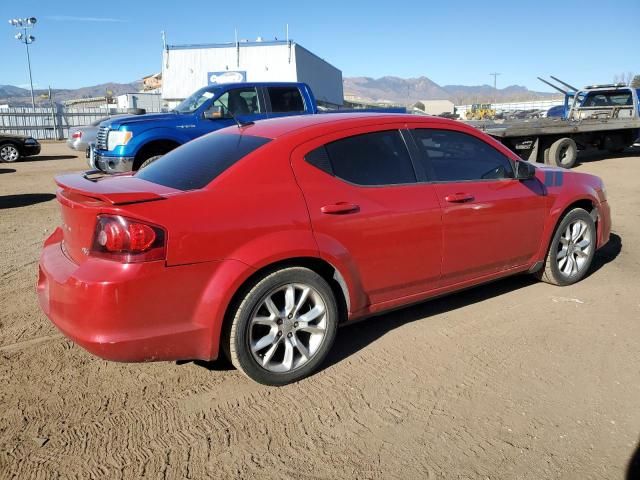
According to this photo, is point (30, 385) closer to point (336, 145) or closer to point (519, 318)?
point (336, 145)

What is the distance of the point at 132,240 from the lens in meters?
2.72

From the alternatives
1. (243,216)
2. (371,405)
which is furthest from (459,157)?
(371,405)

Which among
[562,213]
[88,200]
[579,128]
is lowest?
[562,213]

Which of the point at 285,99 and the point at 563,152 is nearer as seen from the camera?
the point at 285,99

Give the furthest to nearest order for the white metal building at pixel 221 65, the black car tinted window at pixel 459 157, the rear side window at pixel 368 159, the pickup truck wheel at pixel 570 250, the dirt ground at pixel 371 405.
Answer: the white metal building at pixel 221 65
the pickup truck wheel at pixel 570 250
the black car tinted window at pixel 459 157
the rear side window at pixel 368 159
the dirt ground at pixel 371 405

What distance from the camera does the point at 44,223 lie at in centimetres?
754

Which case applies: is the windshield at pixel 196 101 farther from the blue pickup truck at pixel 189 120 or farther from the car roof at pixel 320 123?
the car roof at pixel 320 123

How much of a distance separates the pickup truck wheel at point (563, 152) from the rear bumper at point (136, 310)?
12.4 meters

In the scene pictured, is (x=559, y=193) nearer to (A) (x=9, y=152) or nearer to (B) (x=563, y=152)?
(B) (x=563, y=152)

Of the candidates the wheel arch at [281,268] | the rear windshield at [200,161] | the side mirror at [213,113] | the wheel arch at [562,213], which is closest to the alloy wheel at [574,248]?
the wheel arch at [562,213]

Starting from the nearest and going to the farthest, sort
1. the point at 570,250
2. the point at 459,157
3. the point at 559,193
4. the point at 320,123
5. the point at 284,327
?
the point at 284,327
the point at 320,123
the point at 459,157
the point at 559,193
the point at 570,250

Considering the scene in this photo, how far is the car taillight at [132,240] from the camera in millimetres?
2725

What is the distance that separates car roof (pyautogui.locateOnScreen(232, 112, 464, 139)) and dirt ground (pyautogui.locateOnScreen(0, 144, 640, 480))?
4.97ft

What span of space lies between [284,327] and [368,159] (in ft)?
4.12
